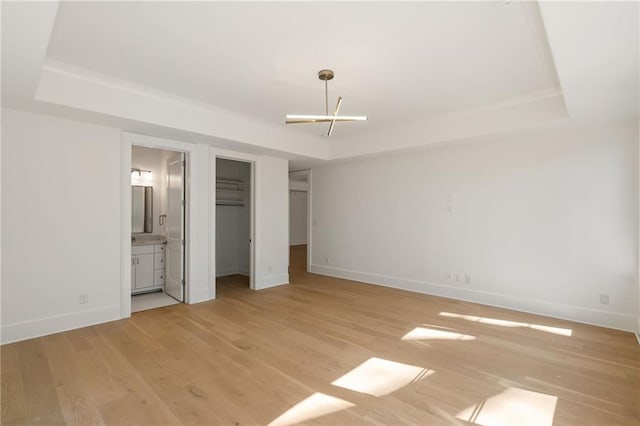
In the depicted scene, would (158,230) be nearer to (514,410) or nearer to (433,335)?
(433,335)

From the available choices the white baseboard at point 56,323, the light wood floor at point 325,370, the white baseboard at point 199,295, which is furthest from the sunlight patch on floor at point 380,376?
the white baseboard at point 56,323

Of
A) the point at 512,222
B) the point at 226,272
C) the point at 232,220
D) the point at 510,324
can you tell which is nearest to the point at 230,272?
the point at 226,272

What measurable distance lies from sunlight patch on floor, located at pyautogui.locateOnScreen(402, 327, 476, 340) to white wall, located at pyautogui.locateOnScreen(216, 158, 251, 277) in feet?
14.7

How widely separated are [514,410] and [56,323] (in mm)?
4598

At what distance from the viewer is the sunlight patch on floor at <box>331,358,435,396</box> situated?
8.20 feet

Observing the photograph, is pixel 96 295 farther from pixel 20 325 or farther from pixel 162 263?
pixel 162 263

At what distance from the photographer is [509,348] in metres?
3.25

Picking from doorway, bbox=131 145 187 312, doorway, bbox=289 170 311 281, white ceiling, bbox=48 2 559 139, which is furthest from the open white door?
doorway, bbox=289 170 311 281

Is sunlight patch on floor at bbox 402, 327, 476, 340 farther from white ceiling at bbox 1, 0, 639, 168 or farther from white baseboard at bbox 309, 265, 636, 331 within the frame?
white ceiling at bbox 1, 0, 639, 168

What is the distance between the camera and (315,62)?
10.1 feet

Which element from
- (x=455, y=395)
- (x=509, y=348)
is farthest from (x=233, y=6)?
(x=509, y=348)

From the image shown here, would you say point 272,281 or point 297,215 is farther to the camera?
point 297,215

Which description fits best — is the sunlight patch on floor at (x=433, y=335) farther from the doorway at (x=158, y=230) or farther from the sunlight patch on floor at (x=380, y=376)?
the doorway at (x=158, y=230)

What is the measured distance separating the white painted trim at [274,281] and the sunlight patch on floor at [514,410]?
13.7 ft
